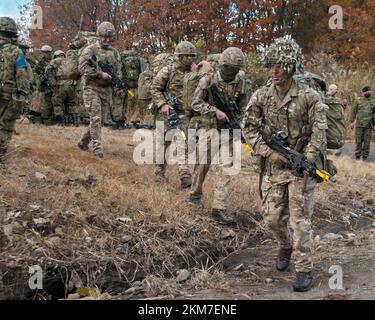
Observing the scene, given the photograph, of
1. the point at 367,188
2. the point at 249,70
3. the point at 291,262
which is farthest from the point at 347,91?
the point at 291,262

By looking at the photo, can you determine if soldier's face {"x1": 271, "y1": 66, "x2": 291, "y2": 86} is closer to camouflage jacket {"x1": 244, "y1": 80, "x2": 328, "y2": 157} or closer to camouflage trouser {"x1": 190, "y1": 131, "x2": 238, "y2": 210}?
camouflage jacket {"x1": 244, "y1": 80, "x2": 328, "y2": 157}

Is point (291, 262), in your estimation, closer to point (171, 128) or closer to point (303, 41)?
point (171, 128)

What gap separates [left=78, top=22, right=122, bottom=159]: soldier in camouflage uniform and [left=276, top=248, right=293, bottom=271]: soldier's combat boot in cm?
411

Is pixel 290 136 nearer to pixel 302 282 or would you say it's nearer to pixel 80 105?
pixel 302 282

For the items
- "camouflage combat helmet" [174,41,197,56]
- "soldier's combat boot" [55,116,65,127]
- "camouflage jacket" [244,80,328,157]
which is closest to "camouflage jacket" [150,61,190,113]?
"camouflage combat helmet" [174,41,197,56]

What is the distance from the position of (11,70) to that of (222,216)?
125 inches

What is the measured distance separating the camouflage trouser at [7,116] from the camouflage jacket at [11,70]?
10 cm

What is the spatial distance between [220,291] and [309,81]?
2.00 metres

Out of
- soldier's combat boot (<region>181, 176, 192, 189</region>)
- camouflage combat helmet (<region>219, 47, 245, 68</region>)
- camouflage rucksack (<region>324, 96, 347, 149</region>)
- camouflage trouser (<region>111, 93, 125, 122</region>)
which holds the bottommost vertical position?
soldier's combat boot (<region>181, 176, 192, 189</region>)

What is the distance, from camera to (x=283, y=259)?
18.7 feet

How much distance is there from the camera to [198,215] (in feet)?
24.2

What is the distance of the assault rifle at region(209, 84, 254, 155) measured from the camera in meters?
7.02

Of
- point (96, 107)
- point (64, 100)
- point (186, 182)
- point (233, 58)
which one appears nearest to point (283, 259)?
point (233, 58)
